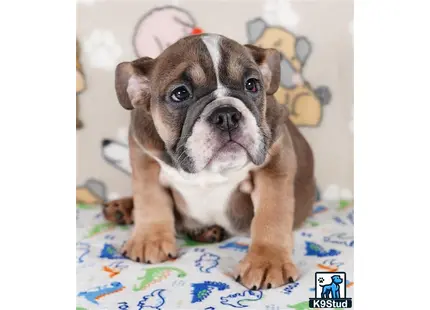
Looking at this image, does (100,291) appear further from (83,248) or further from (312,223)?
(312,223)

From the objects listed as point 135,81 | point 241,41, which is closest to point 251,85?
point 135,81

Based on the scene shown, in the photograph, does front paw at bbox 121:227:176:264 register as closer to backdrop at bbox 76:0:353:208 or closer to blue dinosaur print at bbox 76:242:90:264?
blue dinosaur print at bbox 76:242:90:264

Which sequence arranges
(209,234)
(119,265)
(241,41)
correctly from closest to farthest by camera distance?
(119,265)
(209,234)
(241,41)

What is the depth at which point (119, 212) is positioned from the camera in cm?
313

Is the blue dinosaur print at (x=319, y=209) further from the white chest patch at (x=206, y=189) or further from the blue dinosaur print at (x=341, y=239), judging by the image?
the white chest patch at (x=206, y=189)

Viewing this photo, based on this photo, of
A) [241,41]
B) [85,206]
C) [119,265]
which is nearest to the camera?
[119,265]

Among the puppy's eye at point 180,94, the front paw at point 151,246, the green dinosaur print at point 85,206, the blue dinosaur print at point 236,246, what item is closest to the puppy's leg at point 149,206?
the front paw at point 151,246

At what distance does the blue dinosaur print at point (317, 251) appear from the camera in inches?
104

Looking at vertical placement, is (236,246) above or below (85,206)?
below

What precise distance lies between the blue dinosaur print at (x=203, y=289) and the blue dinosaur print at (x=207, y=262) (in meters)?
0.12

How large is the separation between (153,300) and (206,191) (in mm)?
631
